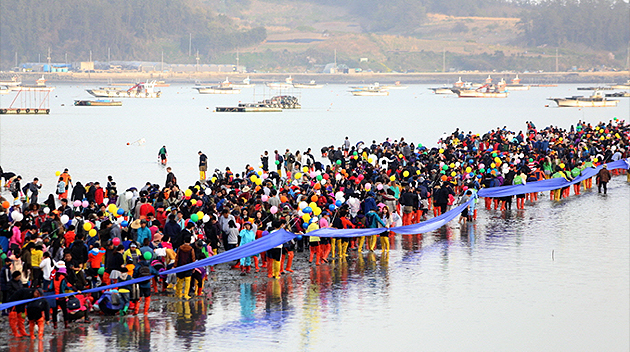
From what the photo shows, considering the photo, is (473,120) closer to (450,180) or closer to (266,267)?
(450,180)

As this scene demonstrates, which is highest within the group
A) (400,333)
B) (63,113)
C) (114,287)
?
(63,113)

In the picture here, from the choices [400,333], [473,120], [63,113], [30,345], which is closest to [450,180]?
[400,333]

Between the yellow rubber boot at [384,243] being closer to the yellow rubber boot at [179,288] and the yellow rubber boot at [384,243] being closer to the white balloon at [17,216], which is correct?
the yellow rubber boot at [179,288]

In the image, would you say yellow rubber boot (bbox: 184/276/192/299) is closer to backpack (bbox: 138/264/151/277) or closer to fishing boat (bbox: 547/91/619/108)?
backpack (bbox: 138/264/151/277)

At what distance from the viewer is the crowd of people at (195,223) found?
15.9m

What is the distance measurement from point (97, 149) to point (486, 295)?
5200 cm

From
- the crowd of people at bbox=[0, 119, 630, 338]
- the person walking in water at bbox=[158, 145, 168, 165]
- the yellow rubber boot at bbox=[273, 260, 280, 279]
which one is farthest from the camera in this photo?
the person walking in water at bbox=[158, 145, 168, 165]

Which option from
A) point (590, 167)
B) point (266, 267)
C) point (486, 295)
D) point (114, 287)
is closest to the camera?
point (114, 287)

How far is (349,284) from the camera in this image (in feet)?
63.3

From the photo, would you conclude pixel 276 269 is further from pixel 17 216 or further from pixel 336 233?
pixel 17 216

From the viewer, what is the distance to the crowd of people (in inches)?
627

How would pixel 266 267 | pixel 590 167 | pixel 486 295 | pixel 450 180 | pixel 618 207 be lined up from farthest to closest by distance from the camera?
1. pixel 590 167
2. pixel 618 207
3. pixel 450 180
4. pixel 266 267
5. pixel 486 295

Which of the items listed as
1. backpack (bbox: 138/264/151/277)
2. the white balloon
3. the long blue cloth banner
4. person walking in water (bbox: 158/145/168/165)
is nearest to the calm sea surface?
the long blue cloth banner

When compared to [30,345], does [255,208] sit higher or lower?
higher
